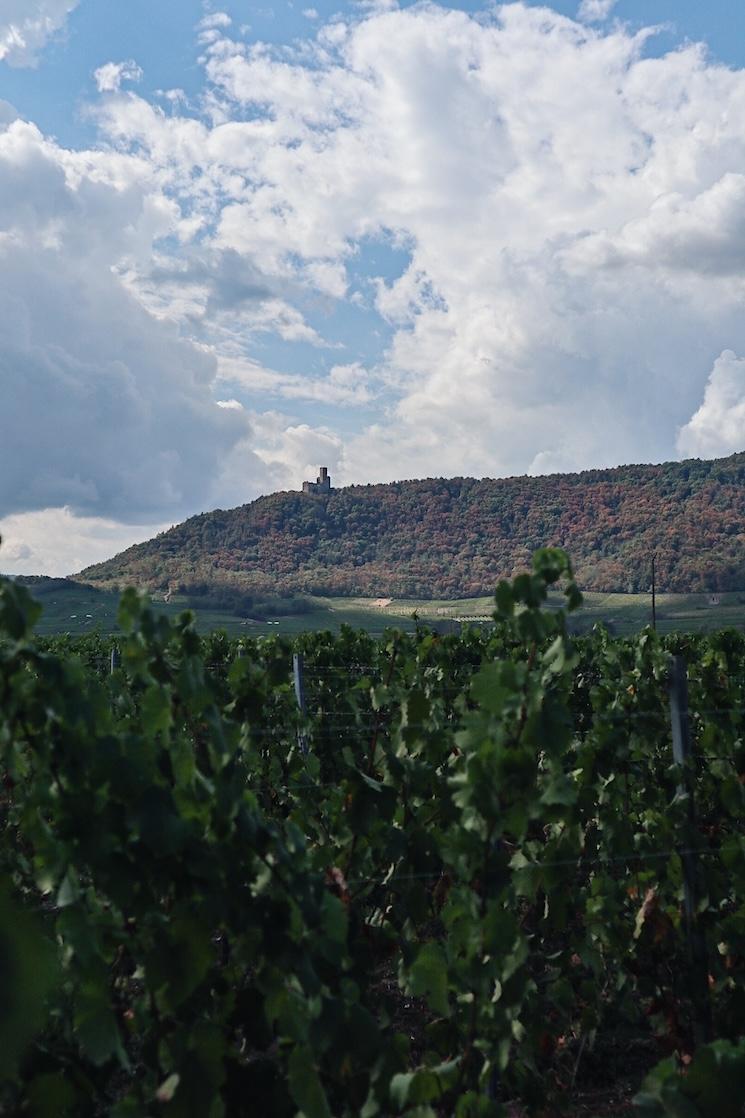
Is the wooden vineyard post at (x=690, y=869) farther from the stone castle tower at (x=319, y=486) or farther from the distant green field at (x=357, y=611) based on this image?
the stone castle tower at (x=319, y=486)

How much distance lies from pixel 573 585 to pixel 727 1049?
1.34 metres

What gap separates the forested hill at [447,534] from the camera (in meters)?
74.5

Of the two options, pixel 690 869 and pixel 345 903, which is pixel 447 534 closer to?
pixel 690 869

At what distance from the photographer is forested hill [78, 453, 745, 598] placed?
244 ft

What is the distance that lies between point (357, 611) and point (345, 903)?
73.0 metres

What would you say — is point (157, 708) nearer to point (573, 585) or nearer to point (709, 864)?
point (573, 585)

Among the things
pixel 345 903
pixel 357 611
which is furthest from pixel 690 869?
pixel 357 611

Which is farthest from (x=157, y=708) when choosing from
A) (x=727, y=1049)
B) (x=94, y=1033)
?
(x=727, y=1049)

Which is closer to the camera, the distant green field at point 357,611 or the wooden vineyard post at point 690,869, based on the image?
the wooden vineyard post at point 690,869

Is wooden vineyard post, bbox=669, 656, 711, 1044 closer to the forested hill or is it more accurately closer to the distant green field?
the distant green field

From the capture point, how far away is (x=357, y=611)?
76188 millimetres

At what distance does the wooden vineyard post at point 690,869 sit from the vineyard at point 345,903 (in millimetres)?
11

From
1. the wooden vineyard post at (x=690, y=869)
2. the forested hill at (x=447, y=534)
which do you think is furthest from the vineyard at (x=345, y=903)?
the forested hill at (x=447, y=534)

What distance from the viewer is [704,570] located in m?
57.0
